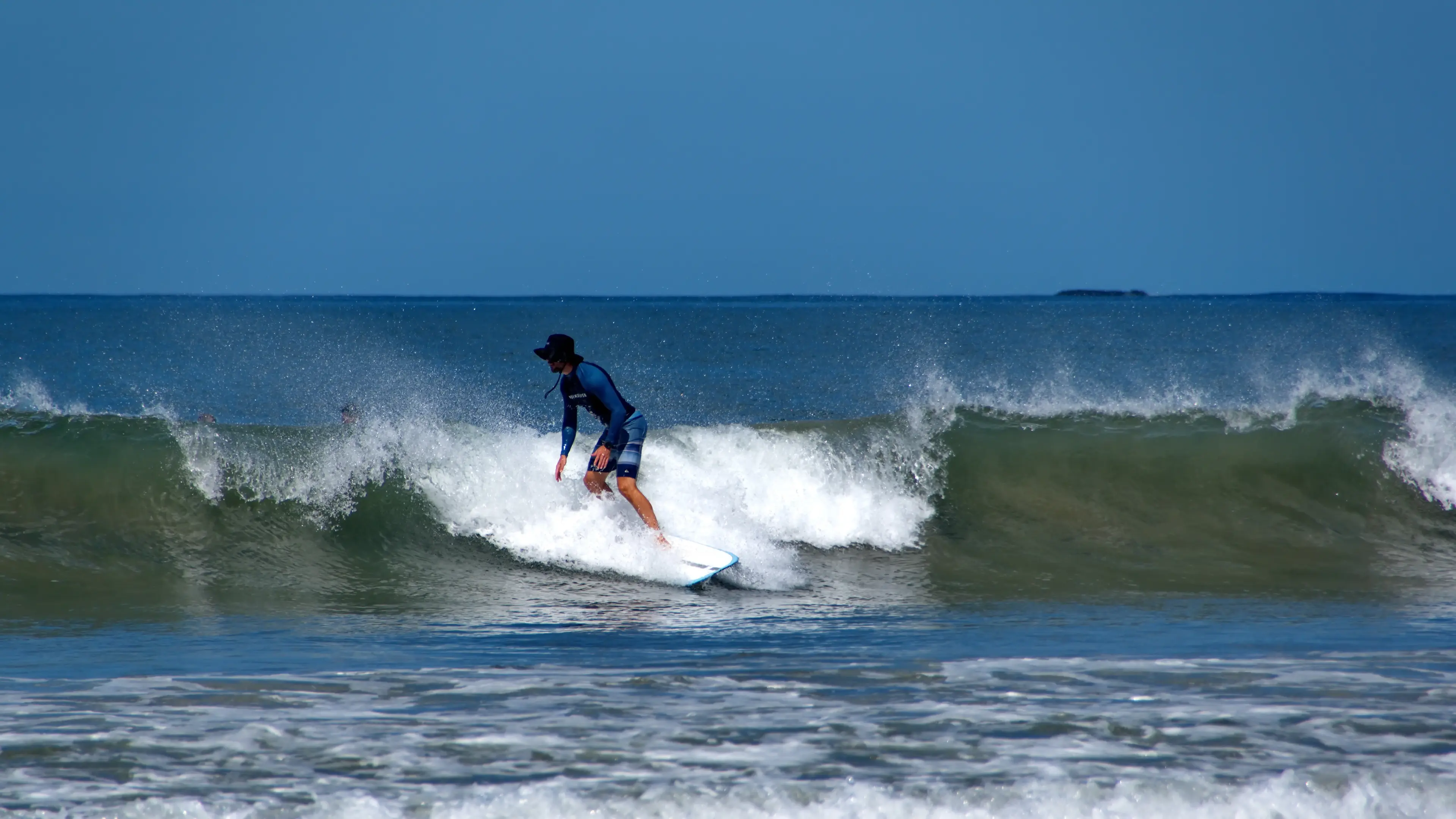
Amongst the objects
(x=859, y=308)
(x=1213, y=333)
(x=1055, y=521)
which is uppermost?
(x=859, y=308)

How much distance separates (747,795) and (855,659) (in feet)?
7.11

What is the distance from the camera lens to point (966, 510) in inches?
448

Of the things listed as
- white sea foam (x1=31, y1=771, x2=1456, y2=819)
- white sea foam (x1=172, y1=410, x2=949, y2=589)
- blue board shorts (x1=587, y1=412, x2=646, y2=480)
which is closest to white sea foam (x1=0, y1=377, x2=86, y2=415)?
white sea foam (x1=172, y1=410, x2=949, y2=589)

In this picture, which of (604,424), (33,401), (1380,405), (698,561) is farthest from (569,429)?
(33,401)

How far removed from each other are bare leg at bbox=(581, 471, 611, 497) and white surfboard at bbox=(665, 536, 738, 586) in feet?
1.39

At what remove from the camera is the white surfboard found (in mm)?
8953

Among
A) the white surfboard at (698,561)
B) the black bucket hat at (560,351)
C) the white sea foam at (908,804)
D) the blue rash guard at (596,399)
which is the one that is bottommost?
the white sea foam at (908,804)

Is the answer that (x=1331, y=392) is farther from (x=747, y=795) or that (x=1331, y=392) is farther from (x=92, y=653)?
(x=92, y=653)

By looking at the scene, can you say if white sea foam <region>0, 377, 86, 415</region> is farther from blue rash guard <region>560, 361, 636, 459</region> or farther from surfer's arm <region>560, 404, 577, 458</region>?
blue rash guard <region>560, 361, 636, 459</region>

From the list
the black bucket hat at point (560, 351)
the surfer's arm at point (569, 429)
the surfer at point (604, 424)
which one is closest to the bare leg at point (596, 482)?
the surfer at point (604, 424)

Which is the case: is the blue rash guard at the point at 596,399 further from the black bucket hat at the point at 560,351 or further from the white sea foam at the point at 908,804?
the white sea foam at the point at 908,804

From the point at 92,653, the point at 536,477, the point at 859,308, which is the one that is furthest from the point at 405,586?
the point at 859,308

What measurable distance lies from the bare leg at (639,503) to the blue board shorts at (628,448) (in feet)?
0.15

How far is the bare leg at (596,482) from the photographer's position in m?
9.41
